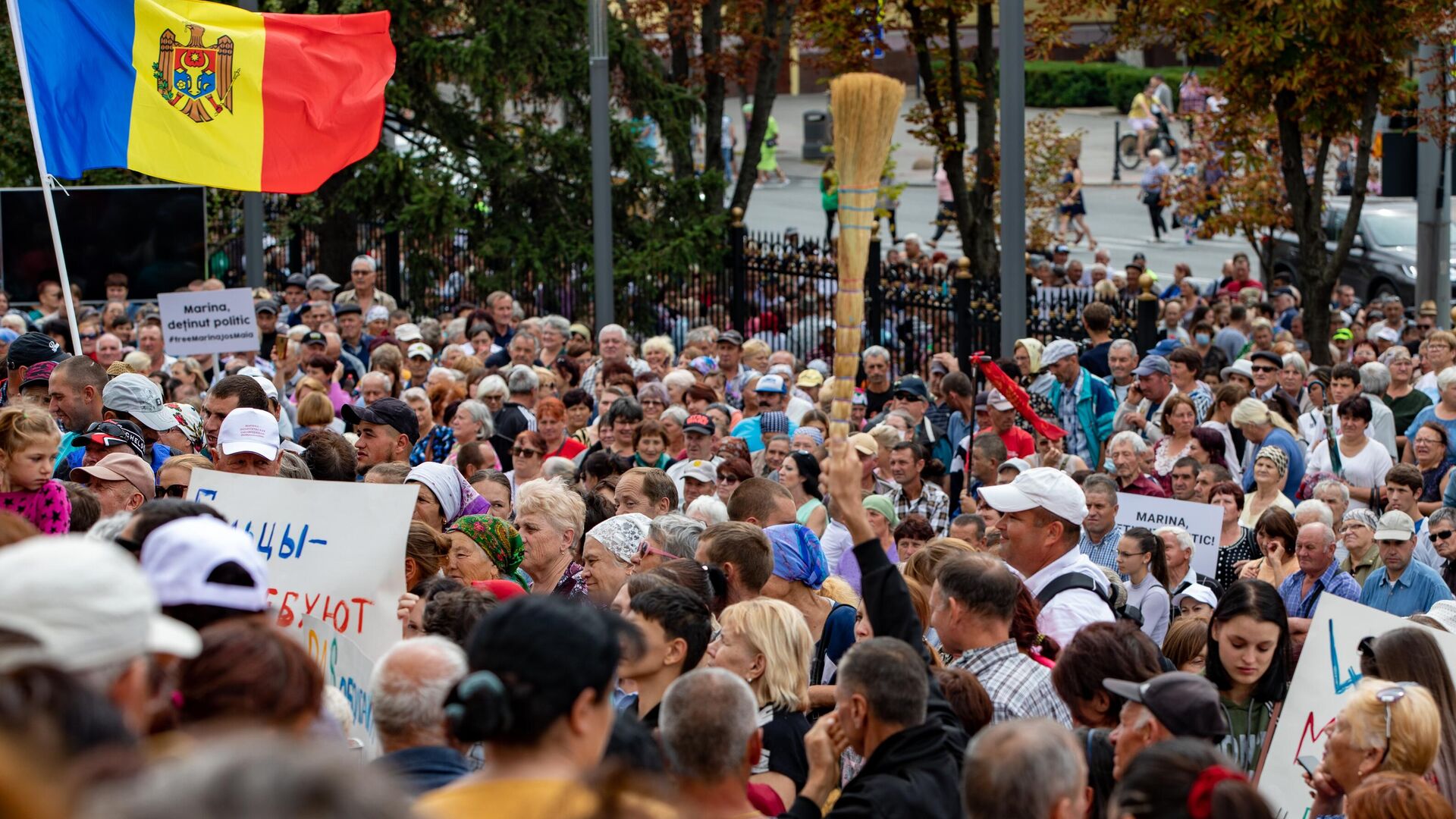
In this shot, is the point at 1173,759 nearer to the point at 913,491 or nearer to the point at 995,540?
the point at 995,540

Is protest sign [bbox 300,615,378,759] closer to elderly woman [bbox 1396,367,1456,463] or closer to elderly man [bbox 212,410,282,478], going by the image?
elderly man [bbox 212,410,282,478]

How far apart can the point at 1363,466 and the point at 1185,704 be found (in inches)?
322

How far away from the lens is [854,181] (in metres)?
5.53

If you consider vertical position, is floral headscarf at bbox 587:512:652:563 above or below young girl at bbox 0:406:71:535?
below

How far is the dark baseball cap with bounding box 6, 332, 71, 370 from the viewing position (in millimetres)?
9391

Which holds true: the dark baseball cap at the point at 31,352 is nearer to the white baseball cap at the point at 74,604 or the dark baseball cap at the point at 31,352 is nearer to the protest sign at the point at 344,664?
the protest sign at the point at 344,664

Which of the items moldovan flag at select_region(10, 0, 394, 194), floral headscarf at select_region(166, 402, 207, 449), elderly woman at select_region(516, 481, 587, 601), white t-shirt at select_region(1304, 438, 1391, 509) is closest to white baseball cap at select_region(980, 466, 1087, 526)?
elderly woman at select_region(516, 481, 587, 601)

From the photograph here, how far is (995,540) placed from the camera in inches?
378

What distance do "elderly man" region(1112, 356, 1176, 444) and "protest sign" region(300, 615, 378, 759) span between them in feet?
27.2

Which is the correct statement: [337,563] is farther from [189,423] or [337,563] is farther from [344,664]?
[189,423]

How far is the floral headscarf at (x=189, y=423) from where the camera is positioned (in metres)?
9.06

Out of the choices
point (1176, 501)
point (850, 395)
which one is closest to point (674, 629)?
point (850, 395)

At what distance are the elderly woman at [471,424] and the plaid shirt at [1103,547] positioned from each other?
3850mm

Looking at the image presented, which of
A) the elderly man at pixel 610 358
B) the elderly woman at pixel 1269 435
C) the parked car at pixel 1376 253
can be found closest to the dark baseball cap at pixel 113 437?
the elderly man at pixel 610 358
